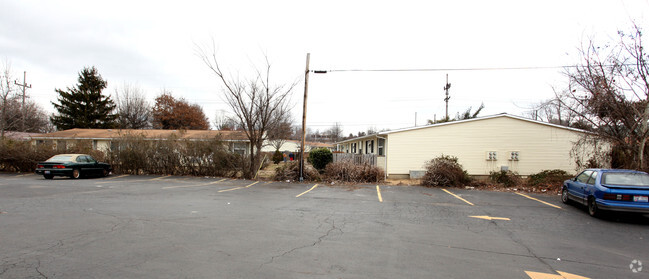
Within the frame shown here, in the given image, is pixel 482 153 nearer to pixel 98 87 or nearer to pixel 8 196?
pixel 8 196

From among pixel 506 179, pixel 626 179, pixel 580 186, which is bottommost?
pixel 506 179

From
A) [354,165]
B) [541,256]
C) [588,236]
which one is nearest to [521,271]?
[541,256]

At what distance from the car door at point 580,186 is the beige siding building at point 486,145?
812 cm

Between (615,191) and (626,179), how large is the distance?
961mm

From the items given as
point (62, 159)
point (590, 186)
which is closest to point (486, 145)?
point (590, 186)

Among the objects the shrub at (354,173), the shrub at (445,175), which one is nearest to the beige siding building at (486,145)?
the shrub at (354,173)

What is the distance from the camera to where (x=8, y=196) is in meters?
9.45

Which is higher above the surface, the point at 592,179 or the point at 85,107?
the point at 85,107

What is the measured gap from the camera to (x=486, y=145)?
18.0 m

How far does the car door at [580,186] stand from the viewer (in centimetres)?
891

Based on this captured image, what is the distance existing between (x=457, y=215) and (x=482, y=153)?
11.6 m

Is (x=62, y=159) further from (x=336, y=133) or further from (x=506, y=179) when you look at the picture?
(x=336, y=133)

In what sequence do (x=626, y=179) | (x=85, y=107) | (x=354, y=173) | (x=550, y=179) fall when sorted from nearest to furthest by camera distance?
(x=626, y=179), (x=550, y=179), (x=354, y=173), (x=85, y=107)

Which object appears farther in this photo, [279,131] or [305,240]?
[279,131]
